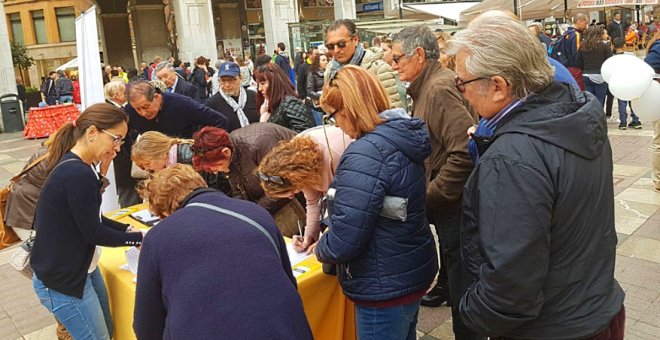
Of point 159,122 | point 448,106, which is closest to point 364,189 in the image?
point 448,106

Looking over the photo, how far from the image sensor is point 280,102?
4906 millimetres

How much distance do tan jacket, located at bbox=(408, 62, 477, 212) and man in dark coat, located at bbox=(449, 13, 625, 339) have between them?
1089mm

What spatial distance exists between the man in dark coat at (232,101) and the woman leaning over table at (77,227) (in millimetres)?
2475

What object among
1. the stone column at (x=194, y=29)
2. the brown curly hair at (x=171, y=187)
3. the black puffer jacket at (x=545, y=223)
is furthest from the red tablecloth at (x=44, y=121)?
A: the black puffer jacket at (x=545, y=223)

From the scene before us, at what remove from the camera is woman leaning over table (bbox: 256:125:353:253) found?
247 cm

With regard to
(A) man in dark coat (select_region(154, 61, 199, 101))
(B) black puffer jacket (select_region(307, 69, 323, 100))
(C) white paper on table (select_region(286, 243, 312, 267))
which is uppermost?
(A) man in dark coat (select_region(154, 61, 199, 101))

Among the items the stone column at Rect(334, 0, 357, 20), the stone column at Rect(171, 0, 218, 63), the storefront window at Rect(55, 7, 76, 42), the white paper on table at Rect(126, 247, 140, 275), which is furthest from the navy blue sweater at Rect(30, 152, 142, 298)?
the storefront window at Rect(55, 7, 76, 42)

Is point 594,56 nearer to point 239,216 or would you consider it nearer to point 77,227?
point 77,227

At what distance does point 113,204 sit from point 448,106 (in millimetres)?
3151

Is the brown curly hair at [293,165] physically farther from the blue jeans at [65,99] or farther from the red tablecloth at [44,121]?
the blue jeans at [65,99]

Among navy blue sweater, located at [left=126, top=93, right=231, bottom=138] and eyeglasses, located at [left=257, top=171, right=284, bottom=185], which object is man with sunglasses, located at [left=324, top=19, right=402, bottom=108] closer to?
navy blue sweater, located at [left=126, top=93, right=231, bottom=138]

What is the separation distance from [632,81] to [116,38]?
30.7 meters

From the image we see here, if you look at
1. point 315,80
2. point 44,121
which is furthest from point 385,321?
point 44,121

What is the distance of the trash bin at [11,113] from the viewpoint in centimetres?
1658
